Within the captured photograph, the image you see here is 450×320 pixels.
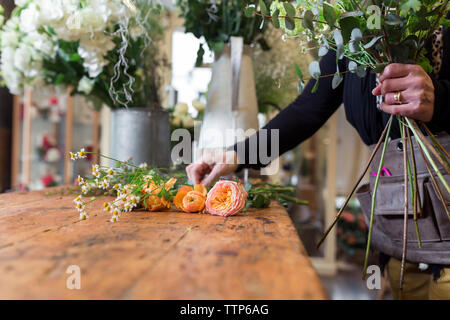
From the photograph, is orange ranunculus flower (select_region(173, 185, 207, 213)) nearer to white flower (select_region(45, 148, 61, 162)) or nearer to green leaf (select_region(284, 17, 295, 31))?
→ green leaf (select_region(284, 17, 295, 31))

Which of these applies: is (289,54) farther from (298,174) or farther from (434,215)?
(298,174)

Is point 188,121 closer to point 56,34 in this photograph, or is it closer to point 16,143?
point 56,34

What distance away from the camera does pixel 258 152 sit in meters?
1.10

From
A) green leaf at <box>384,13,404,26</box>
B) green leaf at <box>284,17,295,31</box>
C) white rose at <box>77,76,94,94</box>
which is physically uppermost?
white rose at <box>77,76,94,94</box>

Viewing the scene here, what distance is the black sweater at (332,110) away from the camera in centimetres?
95

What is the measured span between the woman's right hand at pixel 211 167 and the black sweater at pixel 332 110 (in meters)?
0.04

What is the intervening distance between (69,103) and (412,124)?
3.40m

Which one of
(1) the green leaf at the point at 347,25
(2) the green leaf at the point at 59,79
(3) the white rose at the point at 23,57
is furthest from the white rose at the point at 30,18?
(1) the green leaf at the point at 347,25

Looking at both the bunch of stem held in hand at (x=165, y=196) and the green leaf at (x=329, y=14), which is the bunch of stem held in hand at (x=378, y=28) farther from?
the bunch of stem held in hand at (x=165, y=196)

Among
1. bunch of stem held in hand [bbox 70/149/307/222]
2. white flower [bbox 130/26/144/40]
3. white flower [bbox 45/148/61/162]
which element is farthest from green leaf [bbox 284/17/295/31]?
white flower [bbox 45/148/61/162]

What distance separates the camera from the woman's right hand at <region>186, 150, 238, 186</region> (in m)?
1.01

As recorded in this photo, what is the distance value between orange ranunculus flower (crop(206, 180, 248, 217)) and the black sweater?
1.09 feet

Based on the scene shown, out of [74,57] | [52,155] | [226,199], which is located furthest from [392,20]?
[52,155]

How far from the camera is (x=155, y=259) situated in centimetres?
41
